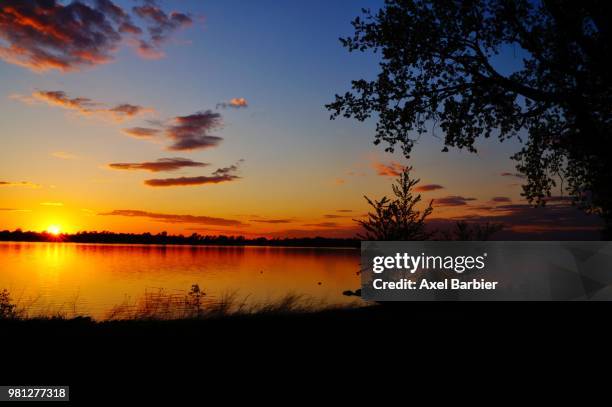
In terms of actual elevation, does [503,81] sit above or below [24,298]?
above

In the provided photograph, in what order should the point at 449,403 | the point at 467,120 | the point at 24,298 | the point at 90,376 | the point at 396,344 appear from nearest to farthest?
1. the point at 449,403
2. the point at 90,376
3. the point at 396,344
4. the point at 467,120
5. the point at 24,298

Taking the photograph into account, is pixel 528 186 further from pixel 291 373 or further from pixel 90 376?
pixel 90 376

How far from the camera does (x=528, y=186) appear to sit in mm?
19594

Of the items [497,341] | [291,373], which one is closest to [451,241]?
[497,341]

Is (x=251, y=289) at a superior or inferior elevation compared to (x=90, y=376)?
inferior

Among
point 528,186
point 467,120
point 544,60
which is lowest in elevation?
point 528,186

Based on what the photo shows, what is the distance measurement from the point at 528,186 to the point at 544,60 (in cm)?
499

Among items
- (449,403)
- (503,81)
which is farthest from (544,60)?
(449,403)

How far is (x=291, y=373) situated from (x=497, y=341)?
18.7ft

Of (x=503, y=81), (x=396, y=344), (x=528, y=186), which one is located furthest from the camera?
(x=528, y=186)

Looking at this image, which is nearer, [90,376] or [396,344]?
[90,376]

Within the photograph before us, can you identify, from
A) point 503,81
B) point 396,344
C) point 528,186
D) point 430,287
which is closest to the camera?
point 396,344

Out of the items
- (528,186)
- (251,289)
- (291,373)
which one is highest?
(528,186)

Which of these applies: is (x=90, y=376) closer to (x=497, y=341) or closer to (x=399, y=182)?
(x=497, y=341)
